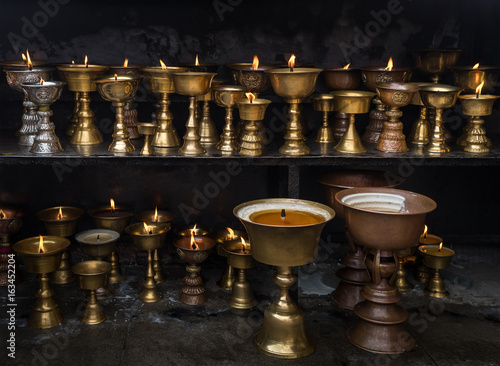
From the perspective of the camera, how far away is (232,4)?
4.41m

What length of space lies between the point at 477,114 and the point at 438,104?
27 cm

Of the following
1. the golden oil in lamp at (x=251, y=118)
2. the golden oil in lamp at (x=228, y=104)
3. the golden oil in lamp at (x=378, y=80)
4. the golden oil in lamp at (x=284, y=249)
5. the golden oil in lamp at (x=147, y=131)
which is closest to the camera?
the golden oil in lamp at (x=284, y=249)

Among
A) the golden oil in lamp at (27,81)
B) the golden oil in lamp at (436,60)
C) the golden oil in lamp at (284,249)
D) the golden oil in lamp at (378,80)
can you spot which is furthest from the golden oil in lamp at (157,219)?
the golden oil in lamp at (436,60)

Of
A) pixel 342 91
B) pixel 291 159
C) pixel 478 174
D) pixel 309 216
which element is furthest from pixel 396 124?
pixel 478 174

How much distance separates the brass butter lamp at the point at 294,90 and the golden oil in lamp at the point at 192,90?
0.39 meters

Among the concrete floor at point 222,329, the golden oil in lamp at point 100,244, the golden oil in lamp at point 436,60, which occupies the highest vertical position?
the golden oil in lamp at point 436,60

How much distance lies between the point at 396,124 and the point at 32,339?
2540mm

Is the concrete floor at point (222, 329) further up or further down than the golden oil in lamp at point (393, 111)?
further down

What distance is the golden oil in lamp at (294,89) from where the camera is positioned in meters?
3.61

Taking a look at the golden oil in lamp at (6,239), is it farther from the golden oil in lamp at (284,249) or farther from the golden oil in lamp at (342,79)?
the golden oil in lamp at (342,79)

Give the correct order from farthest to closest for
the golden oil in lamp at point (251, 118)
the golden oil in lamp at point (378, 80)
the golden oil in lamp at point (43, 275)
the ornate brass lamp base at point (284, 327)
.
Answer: the golden oil in lamp at point (378, 80) → the golden oil in lamp at point (251, 118) → the golden oil in lamp at point (43, 275) → the ornate brass lamp base at point (284, 327)

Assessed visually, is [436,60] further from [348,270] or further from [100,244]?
[100,244]

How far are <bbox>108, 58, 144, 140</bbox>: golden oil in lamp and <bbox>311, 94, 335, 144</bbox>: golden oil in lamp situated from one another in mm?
1200

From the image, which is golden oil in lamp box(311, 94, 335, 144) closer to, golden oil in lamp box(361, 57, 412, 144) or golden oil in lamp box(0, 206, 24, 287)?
golden oil in lamp box(361, 57, 412, 144)
